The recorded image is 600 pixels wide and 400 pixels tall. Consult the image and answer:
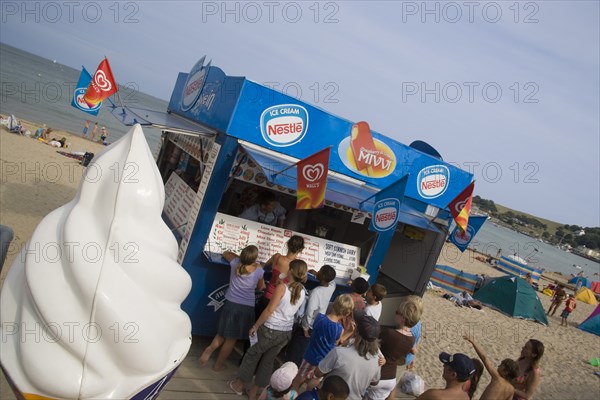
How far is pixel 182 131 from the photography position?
520 centimetres

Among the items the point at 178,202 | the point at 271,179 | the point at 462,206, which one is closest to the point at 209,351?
the point at 271,179

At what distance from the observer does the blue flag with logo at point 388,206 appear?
5176 mm

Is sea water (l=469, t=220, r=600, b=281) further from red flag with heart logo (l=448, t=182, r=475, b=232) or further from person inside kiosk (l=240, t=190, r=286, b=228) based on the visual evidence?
person inside kiosk (l=240, t=190, r=286, b=228)

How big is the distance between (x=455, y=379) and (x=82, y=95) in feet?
22.0

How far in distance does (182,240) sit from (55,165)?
39.4ft

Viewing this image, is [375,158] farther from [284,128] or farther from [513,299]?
[513,299]

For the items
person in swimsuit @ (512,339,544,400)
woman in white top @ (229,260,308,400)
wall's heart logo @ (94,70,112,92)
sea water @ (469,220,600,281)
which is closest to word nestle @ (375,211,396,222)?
woman in white top @ (229,260,308,400)

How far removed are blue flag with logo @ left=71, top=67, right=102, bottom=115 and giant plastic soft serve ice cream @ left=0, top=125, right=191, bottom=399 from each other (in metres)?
5.12

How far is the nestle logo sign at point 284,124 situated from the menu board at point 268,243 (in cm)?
127

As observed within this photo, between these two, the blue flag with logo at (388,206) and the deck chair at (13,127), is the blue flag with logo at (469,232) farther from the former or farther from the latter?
the deck chair at (13,127)

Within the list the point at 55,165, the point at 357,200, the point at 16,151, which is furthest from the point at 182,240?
the point at 16,151

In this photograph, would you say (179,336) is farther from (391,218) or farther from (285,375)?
(391,218)

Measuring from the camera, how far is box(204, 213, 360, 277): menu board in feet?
18.6

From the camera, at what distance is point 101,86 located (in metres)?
6.34
